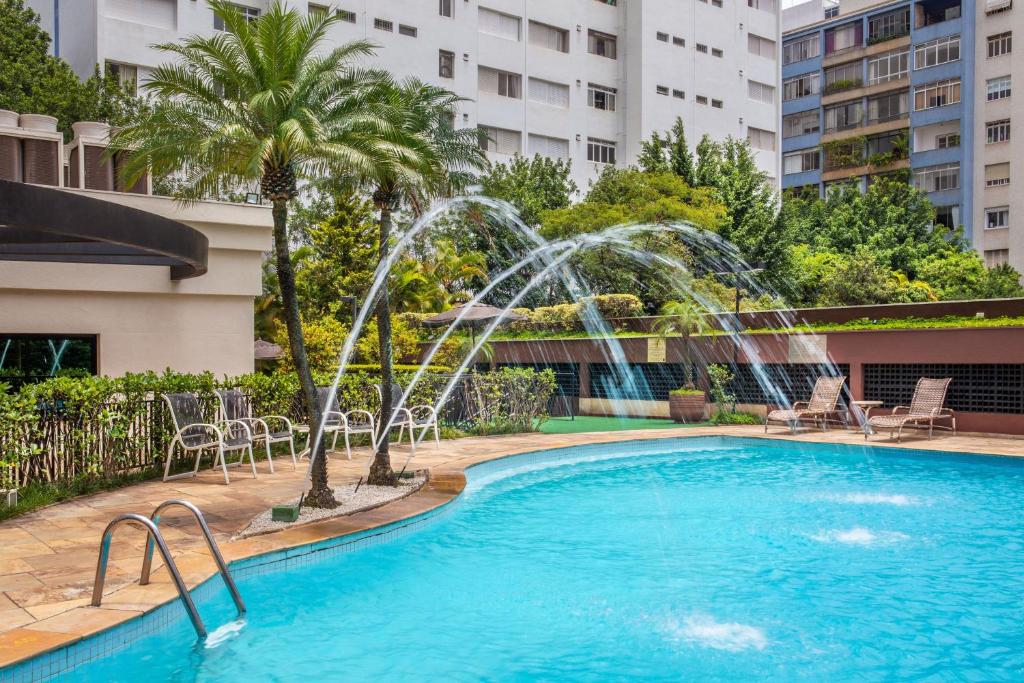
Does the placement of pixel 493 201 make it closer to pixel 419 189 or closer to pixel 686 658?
pixel 419 189

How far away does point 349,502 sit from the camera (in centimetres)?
937

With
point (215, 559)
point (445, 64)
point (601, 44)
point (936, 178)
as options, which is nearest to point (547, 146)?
point (445, 64)

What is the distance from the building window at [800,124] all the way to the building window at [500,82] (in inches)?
1109

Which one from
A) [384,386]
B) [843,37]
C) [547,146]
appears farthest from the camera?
[843,37]

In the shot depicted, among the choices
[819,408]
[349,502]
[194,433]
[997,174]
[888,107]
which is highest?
[888,107]

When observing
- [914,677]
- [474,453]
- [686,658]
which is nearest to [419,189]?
[474,453]

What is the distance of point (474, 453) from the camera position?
1409 cm

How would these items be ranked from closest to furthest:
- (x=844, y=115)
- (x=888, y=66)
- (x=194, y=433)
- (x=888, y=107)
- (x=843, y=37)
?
(x=194, y=433), (x=888, y=107), (x=888, y=66), (x=844, y=115), (x=843, y=37)

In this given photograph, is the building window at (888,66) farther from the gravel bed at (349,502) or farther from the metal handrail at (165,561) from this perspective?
the metal handrail at (165,561)

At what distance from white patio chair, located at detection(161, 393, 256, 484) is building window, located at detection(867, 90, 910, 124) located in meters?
53.7

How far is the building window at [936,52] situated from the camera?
167 feet

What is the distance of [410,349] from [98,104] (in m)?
13.4

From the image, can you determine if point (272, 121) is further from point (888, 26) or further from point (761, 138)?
point (888, 26)

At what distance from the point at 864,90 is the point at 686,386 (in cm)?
4362
